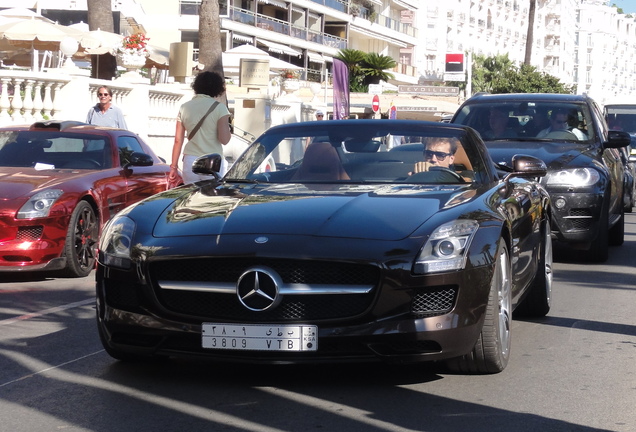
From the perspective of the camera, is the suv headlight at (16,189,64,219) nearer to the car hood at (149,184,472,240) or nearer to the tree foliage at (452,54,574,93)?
the car hood at (149,184,472,240)

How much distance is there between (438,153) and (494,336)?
1.69 metres

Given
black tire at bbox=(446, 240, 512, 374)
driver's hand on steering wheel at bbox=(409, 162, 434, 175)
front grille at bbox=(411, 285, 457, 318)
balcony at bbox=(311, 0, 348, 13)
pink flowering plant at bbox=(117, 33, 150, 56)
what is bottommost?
black tire at bbox=(446, 240, 512, 374)

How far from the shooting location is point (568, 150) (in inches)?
468

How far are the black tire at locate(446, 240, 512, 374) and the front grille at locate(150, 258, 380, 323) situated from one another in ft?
2.35

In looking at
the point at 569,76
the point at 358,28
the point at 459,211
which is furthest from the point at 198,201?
the point at 569,76

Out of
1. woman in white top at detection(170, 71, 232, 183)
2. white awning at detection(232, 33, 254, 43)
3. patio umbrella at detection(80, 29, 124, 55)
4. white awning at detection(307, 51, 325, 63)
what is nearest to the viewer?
woman in white top at detection(170, 71, 232, 183)

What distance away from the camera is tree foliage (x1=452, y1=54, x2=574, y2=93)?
8090 cm

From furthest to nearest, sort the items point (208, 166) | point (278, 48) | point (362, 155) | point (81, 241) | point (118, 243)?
point (278, 48) → point (81, 241) → point (208, 166) → point (362, 155) → point (118, 243)

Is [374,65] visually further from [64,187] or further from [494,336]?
[494,336]

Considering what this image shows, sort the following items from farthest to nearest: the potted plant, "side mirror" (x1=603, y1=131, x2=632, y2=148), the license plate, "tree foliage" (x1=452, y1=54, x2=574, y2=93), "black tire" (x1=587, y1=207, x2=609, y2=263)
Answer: "tree foliage" (x1=452, y1=54, x2=574, y2=93) < the potted plant < "side mirror" (x1=603, y1=131, x2=632, y2=148) < "black tire" (x1=587, y1=207, x2=609, y2=263) < the license plate

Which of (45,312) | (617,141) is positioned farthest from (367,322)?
(617,141)

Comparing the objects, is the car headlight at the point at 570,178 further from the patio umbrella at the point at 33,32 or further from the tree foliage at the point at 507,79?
the tree foliage at the point at 507,79

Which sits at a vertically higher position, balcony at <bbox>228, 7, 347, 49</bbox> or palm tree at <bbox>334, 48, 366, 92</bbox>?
balcony at <bbox>228, 7, 347, 49</bbox>

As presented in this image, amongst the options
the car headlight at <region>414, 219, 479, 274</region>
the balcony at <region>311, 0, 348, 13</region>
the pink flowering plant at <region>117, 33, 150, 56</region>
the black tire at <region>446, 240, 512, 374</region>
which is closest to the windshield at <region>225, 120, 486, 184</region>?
the black tire at <region>446, 240, 512, 374</region>
